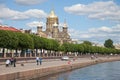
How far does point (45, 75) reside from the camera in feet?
161

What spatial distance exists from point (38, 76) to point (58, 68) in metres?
13.4

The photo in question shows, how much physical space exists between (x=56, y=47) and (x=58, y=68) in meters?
66.6

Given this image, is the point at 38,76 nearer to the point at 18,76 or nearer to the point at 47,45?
the point at 18,76

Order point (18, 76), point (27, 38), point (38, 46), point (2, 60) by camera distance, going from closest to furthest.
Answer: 1. point (18, 76)
2. point (2, 60)
3. point (27, 38)
4. point (38, 46)

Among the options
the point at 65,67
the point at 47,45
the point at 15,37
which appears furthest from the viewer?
the point at 47,45

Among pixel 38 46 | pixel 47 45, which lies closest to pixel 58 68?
pixel 38 46

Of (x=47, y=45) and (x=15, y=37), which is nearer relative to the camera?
(x=15, y=37)

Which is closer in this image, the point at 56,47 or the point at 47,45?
the point at 47,45

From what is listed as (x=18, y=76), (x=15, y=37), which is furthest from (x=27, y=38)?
(x=18, y=76)

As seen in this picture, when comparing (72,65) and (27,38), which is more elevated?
(27,38)

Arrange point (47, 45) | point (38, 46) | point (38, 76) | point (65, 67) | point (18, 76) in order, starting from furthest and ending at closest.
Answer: point (47, 45) < point (38, 46) < point (65, 67) < point (38, 76) < point (18, 76)

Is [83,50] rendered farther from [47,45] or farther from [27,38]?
[27,38]

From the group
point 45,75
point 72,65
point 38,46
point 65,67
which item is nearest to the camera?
point 45,75

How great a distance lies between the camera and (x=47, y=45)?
4441 inches
